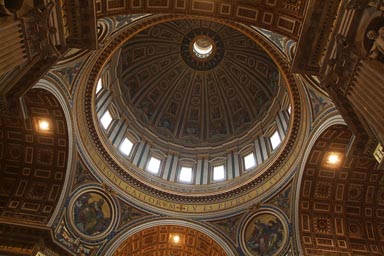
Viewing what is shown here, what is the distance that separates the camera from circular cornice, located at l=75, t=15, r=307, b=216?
16719 mm

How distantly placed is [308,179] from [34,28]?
45.2 feet

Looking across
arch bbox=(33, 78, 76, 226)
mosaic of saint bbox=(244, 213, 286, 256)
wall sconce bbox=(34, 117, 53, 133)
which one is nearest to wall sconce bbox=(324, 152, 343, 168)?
mosaic of saint bbox=(244, 213, 286, 256)

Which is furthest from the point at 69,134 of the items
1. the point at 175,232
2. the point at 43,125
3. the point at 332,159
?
the point at 332,159

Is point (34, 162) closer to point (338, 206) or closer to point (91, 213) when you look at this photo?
point (91, 213)

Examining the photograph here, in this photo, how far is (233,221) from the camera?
1916 centimetres

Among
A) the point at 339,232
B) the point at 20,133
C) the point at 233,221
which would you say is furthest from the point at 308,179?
the point at 20,133

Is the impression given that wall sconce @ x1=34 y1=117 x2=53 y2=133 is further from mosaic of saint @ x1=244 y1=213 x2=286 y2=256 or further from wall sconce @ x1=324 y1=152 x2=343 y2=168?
wall sconce @ x1=324 y1=152 x2=343 y2=168

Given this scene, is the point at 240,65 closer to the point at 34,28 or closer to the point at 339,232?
the point at 339,232

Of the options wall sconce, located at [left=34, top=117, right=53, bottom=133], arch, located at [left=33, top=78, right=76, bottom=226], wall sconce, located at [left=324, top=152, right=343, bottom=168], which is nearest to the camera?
arch, located at [left=33, top=78, right=76, bottom=226]

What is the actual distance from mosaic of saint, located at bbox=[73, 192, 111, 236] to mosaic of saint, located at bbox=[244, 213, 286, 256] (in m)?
7.53

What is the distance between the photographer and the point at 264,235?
18.4 metres

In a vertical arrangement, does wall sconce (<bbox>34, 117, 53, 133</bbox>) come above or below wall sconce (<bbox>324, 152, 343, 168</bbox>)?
above

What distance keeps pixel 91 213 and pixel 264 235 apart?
9.10 m

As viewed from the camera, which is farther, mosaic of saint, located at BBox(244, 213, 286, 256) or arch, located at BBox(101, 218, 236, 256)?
arch, located at BBox(101, 218, 236, 256)
